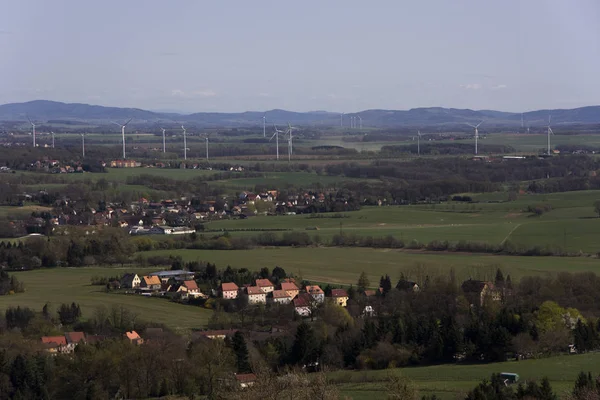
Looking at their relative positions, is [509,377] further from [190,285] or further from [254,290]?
[190,285]

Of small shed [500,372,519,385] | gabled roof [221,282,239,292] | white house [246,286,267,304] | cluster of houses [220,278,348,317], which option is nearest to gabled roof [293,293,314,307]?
cluster of houses [220,278,348,317]

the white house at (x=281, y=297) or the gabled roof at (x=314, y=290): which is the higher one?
the gabled roof at (x=314, y=290)

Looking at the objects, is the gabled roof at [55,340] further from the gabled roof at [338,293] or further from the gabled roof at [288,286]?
the gabled roof at [338,293]

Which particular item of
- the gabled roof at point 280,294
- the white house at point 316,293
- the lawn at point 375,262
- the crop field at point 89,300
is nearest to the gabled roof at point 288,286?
the gabled roof at point 280,294

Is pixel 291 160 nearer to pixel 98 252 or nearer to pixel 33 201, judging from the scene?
pixel 33 201

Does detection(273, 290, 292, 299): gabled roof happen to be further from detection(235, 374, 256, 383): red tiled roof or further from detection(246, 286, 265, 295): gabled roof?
detection(235, 374, 256, 383): red tiled roof
